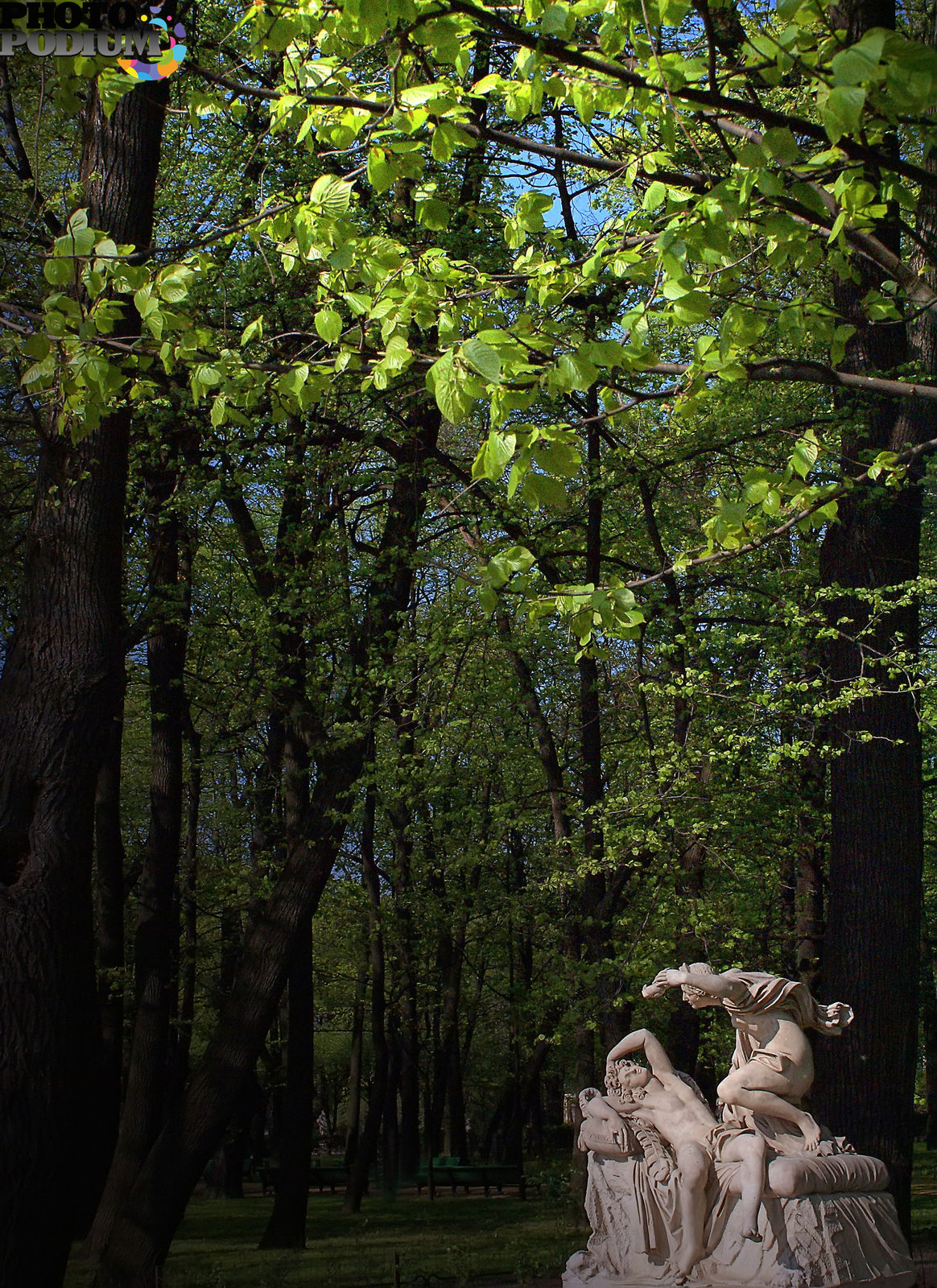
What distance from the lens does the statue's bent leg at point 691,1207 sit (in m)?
6.61

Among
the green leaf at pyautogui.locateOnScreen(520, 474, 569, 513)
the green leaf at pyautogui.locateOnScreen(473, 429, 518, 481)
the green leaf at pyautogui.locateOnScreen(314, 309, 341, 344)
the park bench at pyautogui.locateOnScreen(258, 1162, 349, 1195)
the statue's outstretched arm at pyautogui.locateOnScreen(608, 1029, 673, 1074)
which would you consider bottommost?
the park bench at pyautogui.locateOnScreen(258, 1162, 349, 1195)

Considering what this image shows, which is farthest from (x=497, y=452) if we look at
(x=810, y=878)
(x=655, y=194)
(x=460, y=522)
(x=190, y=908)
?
(x=190, y=908)

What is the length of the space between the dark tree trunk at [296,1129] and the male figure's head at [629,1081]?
7155mm

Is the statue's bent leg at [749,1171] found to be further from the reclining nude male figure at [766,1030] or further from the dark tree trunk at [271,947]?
the dark tree trunk at [271,947]

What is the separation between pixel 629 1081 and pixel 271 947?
451 cm

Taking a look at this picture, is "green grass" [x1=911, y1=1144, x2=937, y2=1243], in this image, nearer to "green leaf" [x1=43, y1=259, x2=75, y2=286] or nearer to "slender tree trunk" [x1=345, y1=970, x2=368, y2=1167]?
"slender tree trunk" [x1=345, y1=970, x2=368, y2=1167]

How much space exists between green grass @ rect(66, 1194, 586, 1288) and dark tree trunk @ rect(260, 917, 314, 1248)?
1.12 feet

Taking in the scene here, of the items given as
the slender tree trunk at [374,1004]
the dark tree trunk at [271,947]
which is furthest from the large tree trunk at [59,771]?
the slender tree trunk at [374,1004]

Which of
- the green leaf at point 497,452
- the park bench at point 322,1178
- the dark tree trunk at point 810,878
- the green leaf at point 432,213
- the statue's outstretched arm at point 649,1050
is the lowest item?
the park bench at point 322,1178

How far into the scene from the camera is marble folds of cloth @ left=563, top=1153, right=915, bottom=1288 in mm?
6324

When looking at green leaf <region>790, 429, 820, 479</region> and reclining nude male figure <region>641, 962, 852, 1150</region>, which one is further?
reclining nude male figure <region>641, 962, 852, 1150</region>

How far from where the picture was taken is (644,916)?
13547mm

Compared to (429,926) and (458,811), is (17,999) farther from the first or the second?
(429,926)

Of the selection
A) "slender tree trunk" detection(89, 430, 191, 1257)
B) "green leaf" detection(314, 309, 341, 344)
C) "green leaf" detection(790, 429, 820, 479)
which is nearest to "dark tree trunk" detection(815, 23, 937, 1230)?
"green leaf" detection(790, 429, 820, 479)
